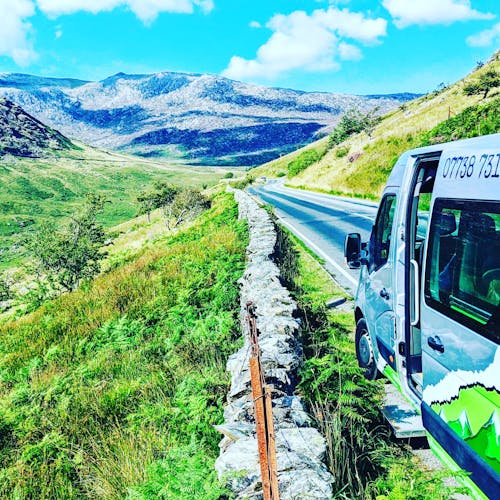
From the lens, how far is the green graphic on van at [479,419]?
2.51m

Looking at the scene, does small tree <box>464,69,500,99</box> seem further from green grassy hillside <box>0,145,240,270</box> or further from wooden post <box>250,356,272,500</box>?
green grassy hillside <box>0,145,240,270</box>

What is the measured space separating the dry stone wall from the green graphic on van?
36.6 inches

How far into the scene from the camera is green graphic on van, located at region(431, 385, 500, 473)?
251cm

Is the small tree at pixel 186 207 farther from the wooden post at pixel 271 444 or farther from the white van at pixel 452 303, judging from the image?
the wooden post at pixel 271 444

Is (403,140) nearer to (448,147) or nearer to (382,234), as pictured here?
(382,234)

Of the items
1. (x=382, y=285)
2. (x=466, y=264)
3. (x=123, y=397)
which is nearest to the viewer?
(x=466, y=264)

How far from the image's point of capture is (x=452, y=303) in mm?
3115

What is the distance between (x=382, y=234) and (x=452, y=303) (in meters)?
1.78

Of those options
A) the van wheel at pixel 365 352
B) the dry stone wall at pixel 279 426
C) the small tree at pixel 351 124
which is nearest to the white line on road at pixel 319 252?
the van wheel at pixel 365 352

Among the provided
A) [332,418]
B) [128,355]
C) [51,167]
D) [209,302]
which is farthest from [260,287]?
[51,167]

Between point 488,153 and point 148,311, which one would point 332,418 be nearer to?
point 488,153

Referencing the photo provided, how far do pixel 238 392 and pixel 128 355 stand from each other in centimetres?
325

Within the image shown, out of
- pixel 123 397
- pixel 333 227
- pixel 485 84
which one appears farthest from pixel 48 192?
pixel 123 397

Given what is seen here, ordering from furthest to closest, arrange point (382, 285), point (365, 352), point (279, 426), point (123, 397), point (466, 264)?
point (365, 352) < point (123, 397) < point (382, 285) < point (279, 426) < point (466, 264)
